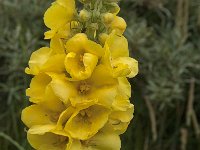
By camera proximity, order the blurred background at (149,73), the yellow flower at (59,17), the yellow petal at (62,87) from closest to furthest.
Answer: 1. the yellow petal at (62,87)
2. the yellow flower at (59,17)
3. the blurred background at (149,73)

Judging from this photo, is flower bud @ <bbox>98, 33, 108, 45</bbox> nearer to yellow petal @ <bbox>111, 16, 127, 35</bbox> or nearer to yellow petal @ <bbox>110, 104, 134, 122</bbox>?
yellow petal @ <bbox>111, 16, 127, 35</bbox>

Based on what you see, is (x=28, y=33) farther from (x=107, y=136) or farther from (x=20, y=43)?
(x=107, y=136)

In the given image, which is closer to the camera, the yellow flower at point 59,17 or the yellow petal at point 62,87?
the yellow petal at point 62,87

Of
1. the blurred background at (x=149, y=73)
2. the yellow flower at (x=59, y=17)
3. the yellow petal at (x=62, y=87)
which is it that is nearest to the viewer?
the yellow petal at (x=62, y=87)

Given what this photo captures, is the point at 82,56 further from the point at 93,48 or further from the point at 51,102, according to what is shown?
the point at 51,102

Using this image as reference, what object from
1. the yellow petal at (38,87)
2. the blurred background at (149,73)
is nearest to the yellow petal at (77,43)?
the yellow petal at (38,87)

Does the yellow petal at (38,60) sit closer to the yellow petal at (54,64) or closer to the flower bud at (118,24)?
the yellow petal at (54,64)

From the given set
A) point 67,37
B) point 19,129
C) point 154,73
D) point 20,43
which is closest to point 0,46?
point 20,43
